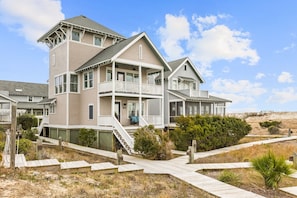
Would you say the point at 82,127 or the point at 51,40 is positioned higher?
the point at 51,40

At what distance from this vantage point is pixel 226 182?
8867 mm

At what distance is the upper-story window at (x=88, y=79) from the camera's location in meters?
21.2

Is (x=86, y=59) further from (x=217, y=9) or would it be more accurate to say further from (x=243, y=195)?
(x=243, y=195)

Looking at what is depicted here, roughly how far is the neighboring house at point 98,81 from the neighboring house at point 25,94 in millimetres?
24886

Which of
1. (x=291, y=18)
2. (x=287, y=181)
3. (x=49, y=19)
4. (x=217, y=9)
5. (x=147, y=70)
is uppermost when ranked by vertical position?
(x=49, y=19)

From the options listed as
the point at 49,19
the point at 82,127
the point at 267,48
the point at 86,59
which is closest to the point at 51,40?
the point at 49,19

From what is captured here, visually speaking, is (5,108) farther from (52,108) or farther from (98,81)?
(98,81)

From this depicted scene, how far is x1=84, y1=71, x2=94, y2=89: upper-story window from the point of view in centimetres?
2116

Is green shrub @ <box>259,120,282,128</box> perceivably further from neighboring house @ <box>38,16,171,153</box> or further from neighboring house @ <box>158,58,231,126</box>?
neighboring house @ <box>38,16,171,153</box>

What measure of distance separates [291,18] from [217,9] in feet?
14.7

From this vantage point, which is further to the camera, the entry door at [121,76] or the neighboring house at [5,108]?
the neighboring house at [5,108]

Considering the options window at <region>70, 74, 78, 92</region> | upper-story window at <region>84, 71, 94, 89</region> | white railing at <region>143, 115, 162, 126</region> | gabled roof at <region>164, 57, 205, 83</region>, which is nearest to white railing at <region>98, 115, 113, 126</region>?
upper-story window at <region>84, 71, 94, 89</region>

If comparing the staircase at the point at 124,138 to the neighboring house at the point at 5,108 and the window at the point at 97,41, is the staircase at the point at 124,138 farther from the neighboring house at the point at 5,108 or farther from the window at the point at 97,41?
the neighboring house at the point at 5,108

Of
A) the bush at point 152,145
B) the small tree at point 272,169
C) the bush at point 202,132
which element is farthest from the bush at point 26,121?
the small tree at point 272,169
